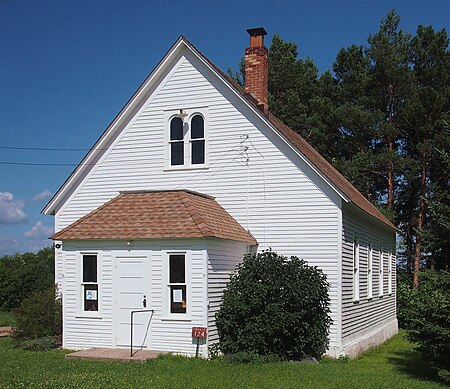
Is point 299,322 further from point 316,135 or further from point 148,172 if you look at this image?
point 316,135

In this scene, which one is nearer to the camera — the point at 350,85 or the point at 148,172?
the point at 148,172

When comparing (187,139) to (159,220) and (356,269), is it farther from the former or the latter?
(356,269)

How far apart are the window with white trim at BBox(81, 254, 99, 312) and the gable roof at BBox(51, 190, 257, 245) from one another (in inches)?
32.1

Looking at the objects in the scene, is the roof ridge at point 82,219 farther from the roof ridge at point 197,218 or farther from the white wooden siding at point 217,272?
the white wooden siding at point 217,272

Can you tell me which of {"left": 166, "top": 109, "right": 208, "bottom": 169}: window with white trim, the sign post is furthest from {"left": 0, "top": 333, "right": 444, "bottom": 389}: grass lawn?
{"left": 166, "top": 109, "right": 208, "bottom": 169}: window with white trim

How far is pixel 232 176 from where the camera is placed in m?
18.6

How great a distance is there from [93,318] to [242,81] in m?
28.7

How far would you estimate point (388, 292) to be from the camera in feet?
85.9

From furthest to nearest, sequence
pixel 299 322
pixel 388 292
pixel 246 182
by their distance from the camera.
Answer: pixel 388 292
pixel 246 182
pixel 299 322

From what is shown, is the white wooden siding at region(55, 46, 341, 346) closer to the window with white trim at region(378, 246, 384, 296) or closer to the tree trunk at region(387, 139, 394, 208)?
the window with white trim at region(378, 246, 384, 296)

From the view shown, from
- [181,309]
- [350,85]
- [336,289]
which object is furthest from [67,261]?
[350,85]

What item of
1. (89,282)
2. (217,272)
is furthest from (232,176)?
(89,282)

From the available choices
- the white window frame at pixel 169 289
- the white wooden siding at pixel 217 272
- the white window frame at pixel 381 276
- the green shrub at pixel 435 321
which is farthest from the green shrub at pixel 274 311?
the white window frame at pixel 381 276

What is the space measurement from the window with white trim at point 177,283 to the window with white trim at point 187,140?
13.0 ft
